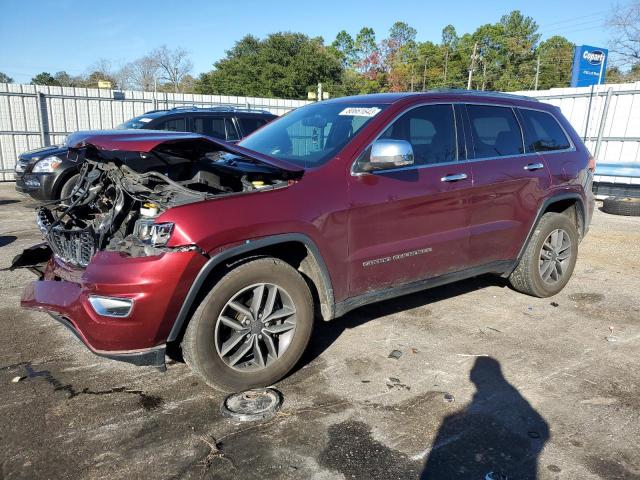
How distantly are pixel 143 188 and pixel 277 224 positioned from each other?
857 millimetres

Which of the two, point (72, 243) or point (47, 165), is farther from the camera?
point (47, 165)

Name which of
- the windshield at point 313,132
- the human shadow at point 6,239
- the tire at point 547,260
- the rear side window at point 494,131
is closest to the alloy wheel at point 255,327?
the windshield at point 313,132

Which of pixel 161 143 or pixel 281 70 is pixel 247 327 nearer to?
pixel 161 143

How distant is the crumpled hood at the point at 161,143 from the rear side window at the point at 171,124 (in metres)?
5.71

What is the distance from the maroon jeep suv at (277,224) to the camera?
2754mm

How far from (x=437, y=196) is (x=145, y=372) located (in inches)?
97.6

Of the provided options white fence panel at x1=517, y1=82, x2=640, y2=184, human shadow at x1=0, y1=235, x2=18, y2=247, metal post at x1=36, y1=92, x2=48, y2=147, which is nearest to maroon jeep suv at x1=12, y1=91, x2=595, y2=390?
human shadow at x1=0, y1=235, x2=18, y2=247

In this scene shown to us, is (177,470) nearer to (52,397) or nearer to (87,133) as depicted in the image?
(52,397)

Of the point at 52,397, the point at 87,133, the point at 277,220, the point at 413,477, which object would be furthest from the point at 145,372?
the point at 413,477

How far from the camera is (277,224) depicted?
118 inches

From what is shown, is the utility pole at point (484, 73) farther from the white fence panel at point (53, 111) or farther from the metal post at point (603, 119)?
the white fence panel at point (53, 111)

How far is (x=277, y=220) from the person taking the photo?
9.86 ft

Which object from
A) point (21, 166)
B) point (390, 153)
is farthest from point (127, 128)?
point (390, 153)

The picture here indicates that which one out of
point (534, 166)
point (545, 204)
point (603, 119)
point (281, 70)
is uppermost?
point (281, 70)
